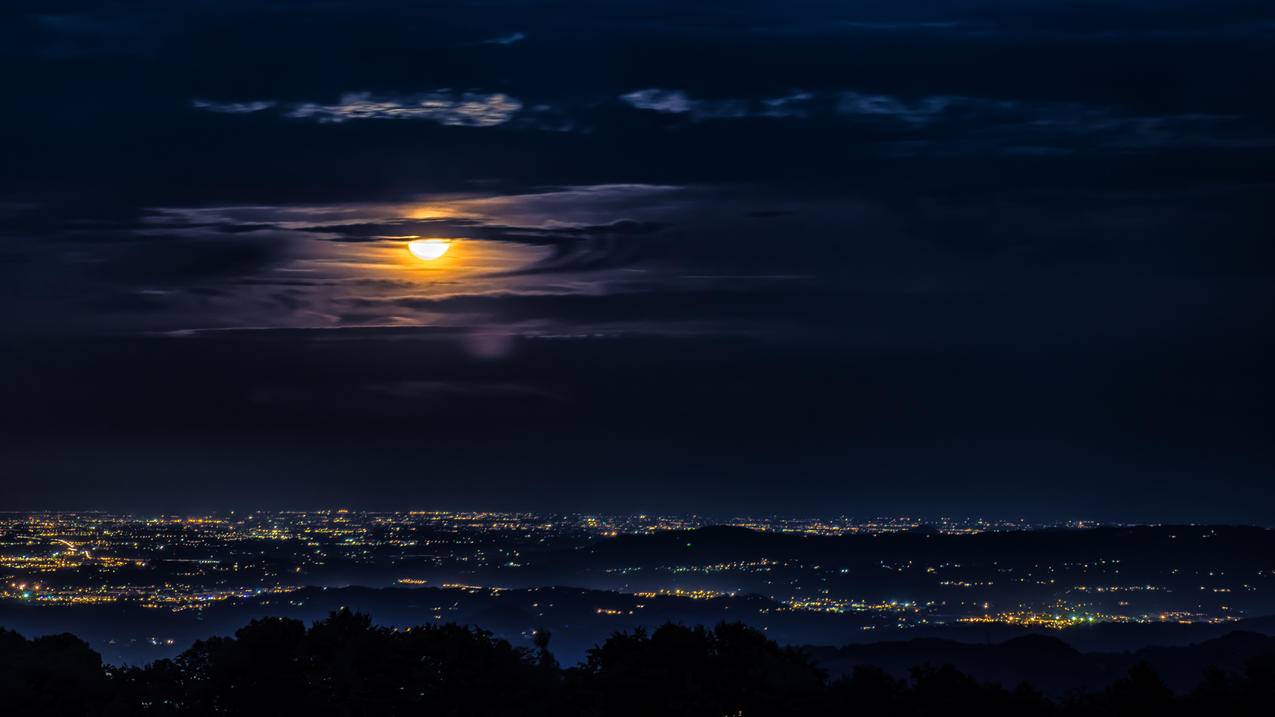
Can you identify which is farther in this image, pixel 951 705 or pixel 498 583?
pixel 498 583

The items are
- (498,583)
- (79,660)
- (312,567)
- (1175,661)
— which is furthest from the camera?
(312,567)

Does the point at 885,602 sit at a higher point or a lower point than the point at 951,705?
lower

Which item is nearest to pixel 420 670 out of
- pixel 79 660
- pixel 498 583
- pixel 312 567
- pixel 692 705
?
pixel 692 705

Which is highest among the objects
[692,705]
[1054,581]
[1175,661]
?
[692,705]

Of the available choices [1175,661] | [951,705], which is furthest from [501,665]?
[1175,661]

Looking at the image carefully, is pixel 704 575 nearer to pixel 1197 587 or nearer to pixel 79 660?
pixel 1197 587

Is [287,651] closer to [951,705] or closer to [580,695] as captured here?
[580,695]

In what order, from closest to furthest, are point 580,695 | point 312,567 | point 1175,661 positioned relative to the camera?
point 580,695 < point 1175,661 < point 312,567
